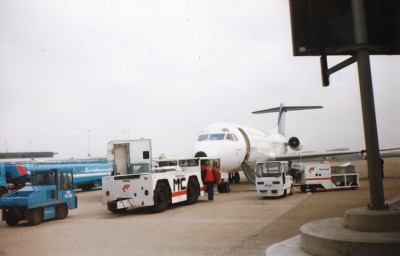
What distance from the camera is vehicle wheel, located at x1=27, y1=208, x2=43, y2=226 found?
1266cm

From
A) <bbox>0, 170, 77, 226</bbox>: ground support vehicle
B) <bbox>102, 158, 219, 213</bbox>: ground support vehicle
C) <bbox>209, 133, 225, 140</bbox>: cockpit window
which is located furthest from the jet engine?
<bbox>0, 170, 77, 226</bbox>: ground support vehicle

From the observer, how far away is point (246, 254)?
7.39m

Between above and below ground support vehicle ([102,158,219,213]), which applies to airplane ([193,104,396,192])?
above

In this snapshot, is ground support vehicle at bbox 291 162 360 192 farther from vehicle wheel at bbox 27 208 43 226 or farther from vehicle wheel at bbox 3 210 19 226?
vehicle wheel at bbox 3 210 19 226

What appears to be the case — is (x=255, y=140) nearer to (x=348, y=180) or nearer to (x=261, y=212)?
(x=348, y=180)

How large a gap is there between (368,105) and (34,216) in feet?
35.1

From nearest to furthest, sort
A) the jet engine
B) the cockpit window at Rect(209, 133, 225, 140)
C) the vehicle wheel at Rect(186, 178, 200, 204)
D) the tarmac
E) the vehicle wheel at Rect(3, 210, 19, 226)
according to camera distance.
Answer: the tarmac, the vehicle wheel at Rect(3, 210, 19, 226), the vehicle wheel at Rect(186, 178, 200, 204), the cockpit window at Rect(209, 133, 225, 140), the jet engine

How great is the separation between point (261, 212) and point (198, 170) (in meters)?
6.29

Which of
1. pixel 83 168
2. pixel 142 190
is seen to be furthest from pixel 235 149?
pixel 83 168

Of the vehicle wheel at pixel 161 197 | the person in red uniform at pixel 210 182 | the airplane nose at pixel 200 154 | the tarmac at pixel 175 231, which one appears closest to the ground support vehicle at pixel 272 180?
the person in red uniform at pixel 210 182

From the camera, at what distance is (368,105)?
21.0 ft

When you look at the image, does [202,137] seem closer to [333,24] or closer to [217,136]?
[217,136]

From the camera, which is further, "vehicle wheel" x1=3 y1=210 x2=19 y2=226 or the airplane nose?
the airplane nose

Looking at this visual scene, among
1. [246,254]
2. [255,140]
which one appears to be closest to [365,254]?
[246,254]
